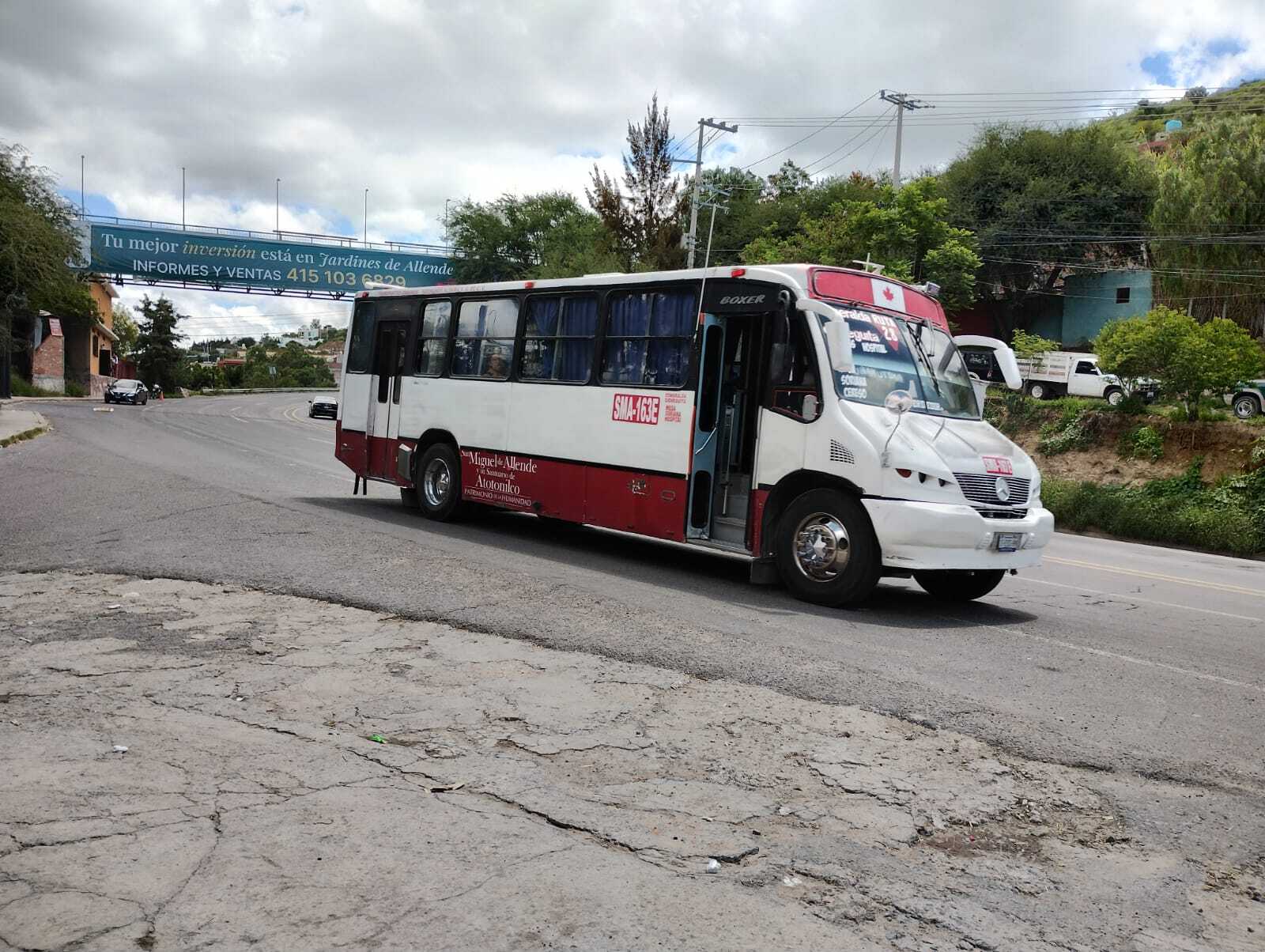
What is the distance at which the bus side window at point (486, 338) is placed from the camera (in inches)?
484

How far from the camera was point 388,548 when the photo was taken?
1005cm

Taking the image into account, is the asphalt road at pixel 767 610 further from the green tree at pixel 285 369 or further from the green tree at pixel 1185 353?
the green tree at pixel 285 369

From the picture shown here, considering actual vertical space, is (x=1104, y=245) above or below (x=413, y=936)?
above

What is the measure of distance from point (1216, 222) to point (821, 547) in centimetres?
3295

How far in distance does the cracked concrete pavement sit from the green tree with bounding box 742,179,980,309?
27.9 metres

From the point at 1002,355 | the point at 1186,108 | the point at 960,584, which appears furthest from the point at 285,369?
the point at 960,584

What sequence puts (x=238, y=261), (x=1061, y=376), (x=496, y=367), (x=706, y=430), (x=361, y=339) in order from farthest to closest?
(x=238, y=261), (x=1061, y=376), (x=361, y=339), (x=496, y=367), (x=706, y=430)

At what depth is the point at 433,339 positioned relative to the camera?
13461 mm

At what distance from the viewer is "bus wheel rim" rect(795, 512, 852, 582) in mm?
8586

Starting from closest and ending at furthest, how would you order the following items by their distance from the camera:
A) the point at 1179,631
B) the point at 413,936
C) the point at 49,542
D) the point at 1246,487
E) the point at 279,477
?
the point at 413,936
the point at 1179,631
the point at 49,542
the point at 279,477
the point at 1246,487

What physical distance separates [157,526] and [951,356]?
26.1 feet

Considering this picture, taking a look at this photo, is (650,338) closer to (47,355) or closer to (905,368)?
(905,368)

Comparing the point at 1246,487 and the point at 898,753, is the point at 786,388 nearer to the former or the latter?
the point at 898,753

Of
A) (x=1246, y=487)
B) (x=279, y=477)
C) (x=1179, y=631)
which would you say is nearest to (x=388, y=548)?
(x=1179, y=631)
